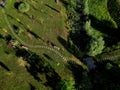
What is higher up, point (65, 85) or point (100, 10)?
point (100, 10)

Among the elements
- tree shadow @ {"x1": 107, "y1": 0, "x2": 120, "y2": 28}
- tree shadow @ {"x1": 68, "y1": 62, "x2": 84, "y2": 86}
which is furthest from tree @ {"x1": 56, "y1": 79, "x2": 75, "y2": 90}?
tree shadow @ {"x1": 107, "y1": 0, "x2": 120, "y2": 28}

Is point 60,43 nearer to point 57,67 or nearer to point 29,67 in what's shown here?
point 57,67

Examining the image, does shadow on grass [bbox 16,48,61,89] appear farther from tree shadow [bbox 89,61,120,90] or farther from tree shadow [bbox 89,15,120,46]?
tree shadow [bbox 89,15,120,46]

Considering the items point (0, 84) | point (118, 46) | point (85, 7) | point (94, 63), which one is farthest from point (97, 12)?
point (0, 84)

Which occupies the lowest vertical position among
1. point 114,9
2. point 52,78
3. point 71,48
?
point 52,78

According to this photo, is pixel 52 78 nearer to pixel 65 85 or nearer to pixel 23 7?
pixel 65 85

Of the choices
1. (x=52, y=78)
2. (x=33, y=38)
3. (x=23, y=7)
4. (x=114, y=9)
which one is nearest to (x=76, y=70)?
(x=52, y=78)

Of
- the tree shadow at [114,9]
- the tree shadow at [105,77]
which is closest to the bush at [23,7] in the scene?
the tree shadow at [105,77]

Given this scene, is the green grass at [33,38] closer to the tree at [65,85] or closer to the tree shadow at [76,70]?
the tree shadow at [76,70]
